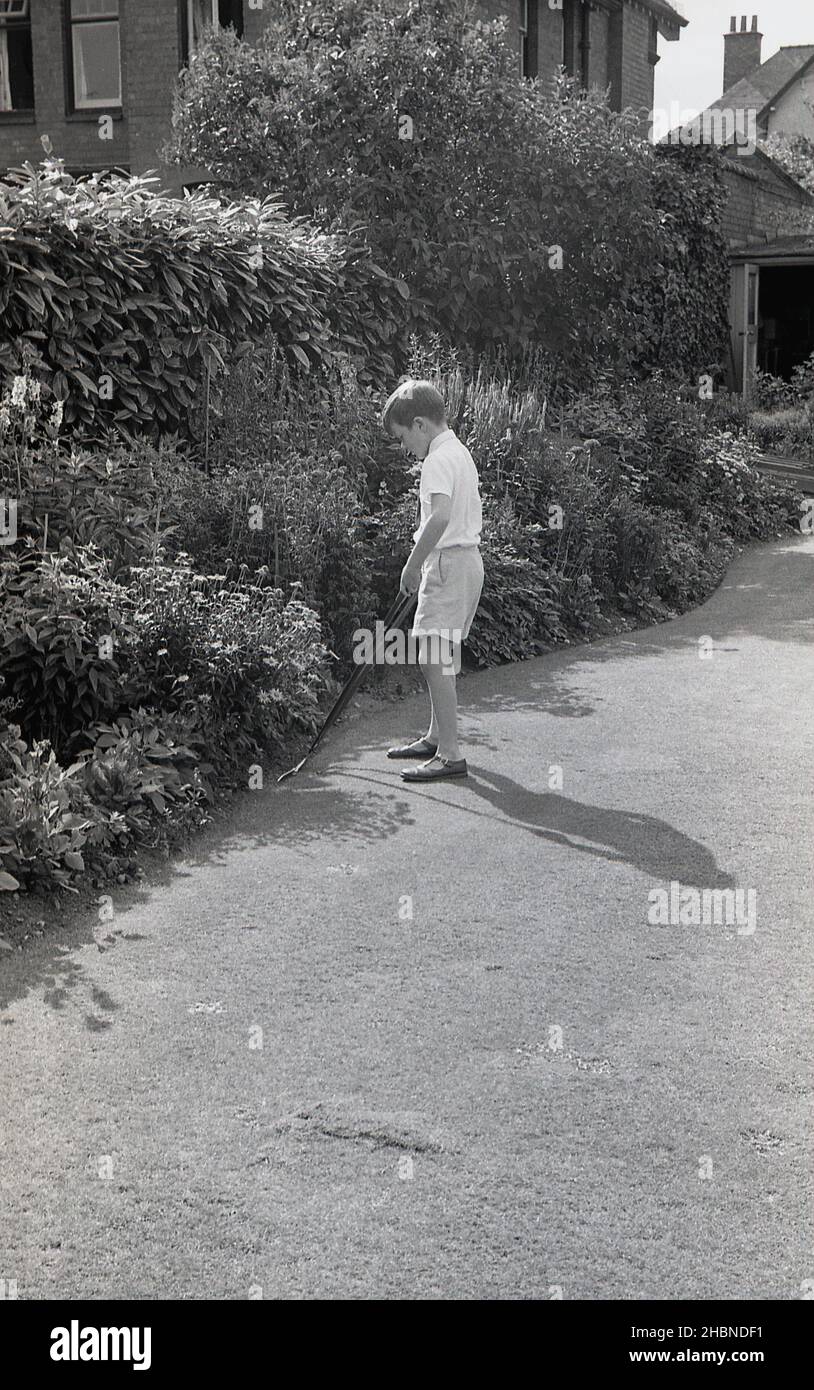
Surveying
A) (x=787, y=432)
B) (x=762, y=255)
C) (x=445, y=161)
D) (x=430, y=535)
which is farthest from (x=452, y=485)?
(x=762, y=255)

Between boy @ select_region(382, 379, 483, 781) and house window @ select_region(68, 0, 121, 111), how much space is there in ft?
53.1

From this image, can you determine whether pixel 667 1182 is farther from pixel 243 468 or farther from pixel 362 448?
pixel 362 448

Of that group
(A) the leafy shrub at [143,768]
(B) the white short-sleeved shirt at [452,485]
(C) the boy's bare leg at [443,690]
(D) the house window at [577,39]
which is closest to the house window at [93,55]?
(D) the house window at [577,39]

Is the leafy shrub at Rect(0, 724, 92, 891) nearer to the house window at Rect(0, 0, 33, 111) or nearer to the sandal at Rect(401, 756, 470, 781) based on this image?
the sandal at Rect(401, 756, 470, 781)

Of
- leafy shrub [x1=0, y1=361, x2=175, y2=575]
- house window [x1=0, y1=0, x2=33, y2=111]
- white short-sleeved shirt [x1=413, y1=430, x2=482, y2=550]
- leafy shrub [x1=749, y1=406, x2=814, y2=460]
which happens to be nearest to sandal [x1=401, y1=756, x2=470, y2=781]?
white short-sleeved shirt [x1=413, y1=430, x2=482, y2=550]

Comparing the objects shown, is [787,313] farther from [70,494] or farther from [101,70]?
[70,494]

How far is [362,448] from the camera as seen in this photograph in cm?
1047

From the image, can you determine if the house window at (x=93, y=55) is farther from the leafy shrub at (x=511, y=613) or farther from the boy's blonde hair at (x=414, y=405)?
the boy's blonde hair at (x=414, y=405)

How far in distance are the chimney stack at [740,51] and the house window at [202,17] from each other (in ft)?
92.7

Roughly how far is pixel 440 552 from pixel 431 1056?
3221 millimetres

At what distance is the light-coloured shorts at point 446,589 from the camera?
6.99 m

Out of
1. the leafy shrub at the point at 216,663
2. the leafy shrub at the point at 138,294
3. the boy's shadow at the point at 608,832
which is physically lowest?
the boy's shadow at the point at 608,832
